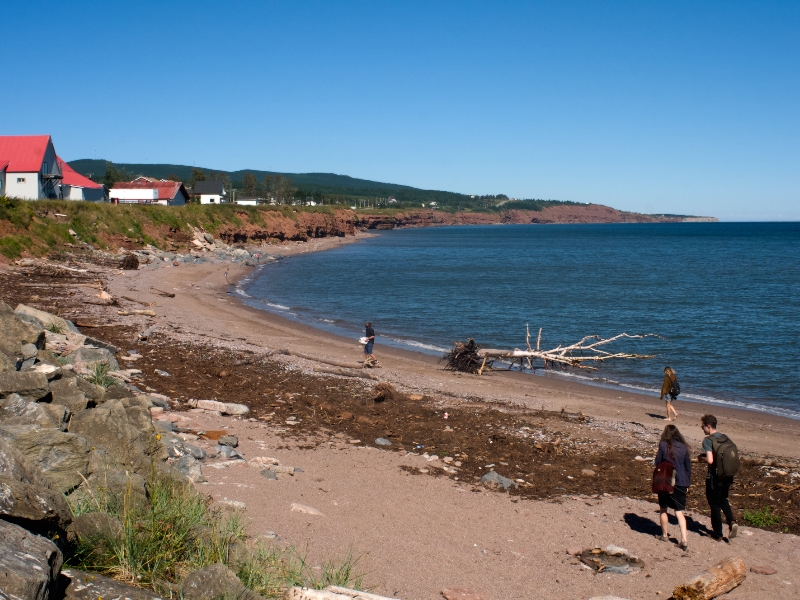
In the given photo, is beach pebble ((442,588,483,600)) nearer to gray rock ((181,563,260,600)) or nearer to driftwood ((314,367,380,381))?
gray rock ((181,563,260,600))

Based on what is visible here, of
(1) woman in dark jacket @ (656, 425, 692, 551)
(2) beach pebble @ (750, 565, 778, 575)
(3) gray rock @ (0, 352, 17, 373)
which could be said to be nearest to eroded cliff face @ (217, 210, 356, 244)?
(3) gray rock @ (0, 352, 17, 373)

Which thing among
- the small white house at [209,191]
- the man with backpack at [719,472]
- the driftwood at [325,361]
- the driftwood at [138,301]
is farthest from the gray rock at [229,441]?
the small white house at [209,191]

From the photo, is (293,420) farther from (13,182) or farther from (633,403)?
(13,182)

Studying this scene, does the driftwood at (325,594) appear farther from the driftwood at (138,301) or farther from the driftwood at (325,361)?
the driftwood at (138,301)

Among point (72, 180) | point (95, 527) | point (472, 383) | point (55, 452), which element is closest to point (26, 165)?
point (72, 180)

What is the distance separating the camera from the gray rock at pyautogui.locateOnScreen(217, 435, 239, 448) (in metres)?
10.3

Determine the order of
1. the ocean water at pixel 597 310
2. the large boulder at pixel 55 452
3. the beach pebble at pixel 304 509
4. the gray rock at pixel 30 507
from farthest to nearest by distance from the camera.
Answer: the ocean water at pixel 597 310 < the beach pebble at pixel 304 509 < the large boulder at pixel 55 452 < the gray rock at pixel 30 507

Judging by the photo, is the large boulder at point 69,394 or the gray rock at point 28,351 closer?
the large boulder at point 69,394

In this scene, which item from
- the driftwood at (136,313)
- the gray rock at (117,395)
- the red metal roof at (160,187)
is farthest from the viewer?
the red metal roof at (160,187)

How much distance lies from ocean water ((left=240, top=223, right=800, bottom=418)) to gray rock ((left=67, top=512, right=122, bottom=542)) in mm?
17700

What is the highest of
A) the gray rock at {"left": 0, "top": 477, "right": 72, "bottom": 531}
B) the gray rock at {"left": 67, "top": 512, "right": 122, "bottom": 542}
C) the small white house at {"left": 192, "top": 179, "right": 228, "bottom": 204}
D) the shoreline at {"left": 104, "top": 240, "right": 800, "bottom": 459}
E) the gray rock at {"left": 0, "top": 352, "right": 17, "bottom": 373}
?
the small white house at {"left": 192, "top": 179, "right": 228, "bottom": 204}

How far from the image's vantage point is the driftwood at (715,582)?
276 inches

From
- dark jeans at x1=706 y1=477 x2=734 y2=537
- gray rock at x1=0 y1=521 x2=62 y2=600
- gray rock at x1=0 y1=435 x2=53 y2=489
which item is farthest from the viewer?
dark jeans at x1=706 y1=477 x2=734 y2=537

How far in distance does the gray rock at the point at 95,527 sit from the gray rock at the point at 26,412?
7.03 ft
